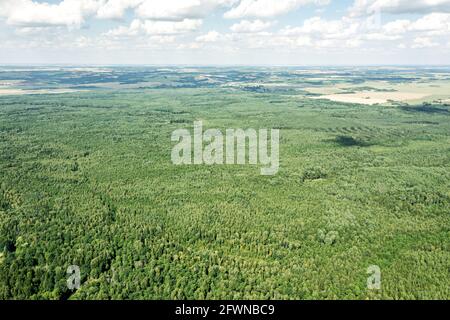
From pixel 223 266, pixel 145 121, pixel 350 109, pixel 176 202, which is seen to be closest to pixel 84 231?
pixel 176 202

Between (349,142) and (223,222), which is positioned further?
(349,142)

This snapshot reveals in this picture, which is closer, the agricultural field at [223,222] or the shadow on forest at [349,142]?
the agricultural field at [223,222]

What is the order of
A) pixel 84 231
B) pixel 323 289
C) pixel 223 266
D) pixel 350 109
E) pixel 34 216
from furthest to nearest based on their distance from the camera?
pixel 350 109
pixel 34 216
pixel 84 231
pixel 223 266
pixel 323 289

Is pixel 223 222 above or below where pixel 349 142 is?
below

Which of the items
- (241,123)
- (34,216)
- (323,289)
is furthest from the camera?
(241,123)

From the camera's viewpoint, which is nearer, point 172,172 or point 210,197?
point 210,197

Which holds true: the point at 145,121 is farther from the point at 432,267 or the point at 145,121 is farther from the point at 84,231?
the point at 432,267

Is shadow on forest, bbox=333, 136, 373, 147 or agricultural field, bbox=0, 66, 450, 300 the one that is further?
shadow on forest, bbox=333, 136, 373, 147
